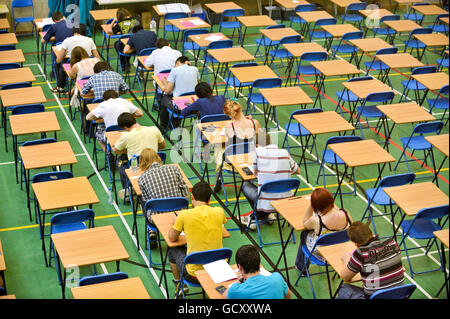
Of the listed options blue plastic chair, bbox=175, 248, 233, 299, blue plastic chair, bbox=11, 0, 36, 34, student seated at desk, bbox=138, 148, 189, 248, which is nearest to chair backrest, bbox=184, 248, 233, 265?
blue plastic chair, bbox=175, 248, 233, 299

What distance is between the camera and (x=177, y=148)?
999 centimetres

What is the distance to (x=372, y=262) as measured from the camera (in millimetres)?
5660

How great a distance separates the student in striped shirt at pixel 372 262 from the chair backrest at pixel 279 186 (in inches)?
63.9

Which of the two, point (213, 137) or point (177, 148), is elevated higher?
point (213, 137)

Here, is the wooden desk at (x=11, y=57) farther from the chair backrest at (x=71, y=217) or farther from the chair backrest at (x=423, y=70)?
the chair backrest at (x=423, y=70)

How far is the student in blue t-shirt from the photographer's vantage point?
5.20 m

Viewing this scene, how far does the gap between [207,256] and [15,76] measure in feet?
18.2

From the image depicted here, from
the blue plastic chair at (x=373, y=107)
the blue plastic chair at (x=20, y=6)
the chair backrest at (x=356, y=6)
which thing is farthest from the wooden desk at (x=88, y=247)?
the chair backrest at (x=356, y=6)

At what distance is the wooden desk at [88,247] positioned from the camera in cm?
584

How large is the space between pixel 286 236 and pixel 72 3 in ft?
29.0

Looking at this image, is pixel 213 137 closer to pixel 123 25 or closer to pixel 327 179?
pixel 327 179

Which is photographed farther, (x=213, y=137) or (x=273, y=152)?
(x=213, y=137)
